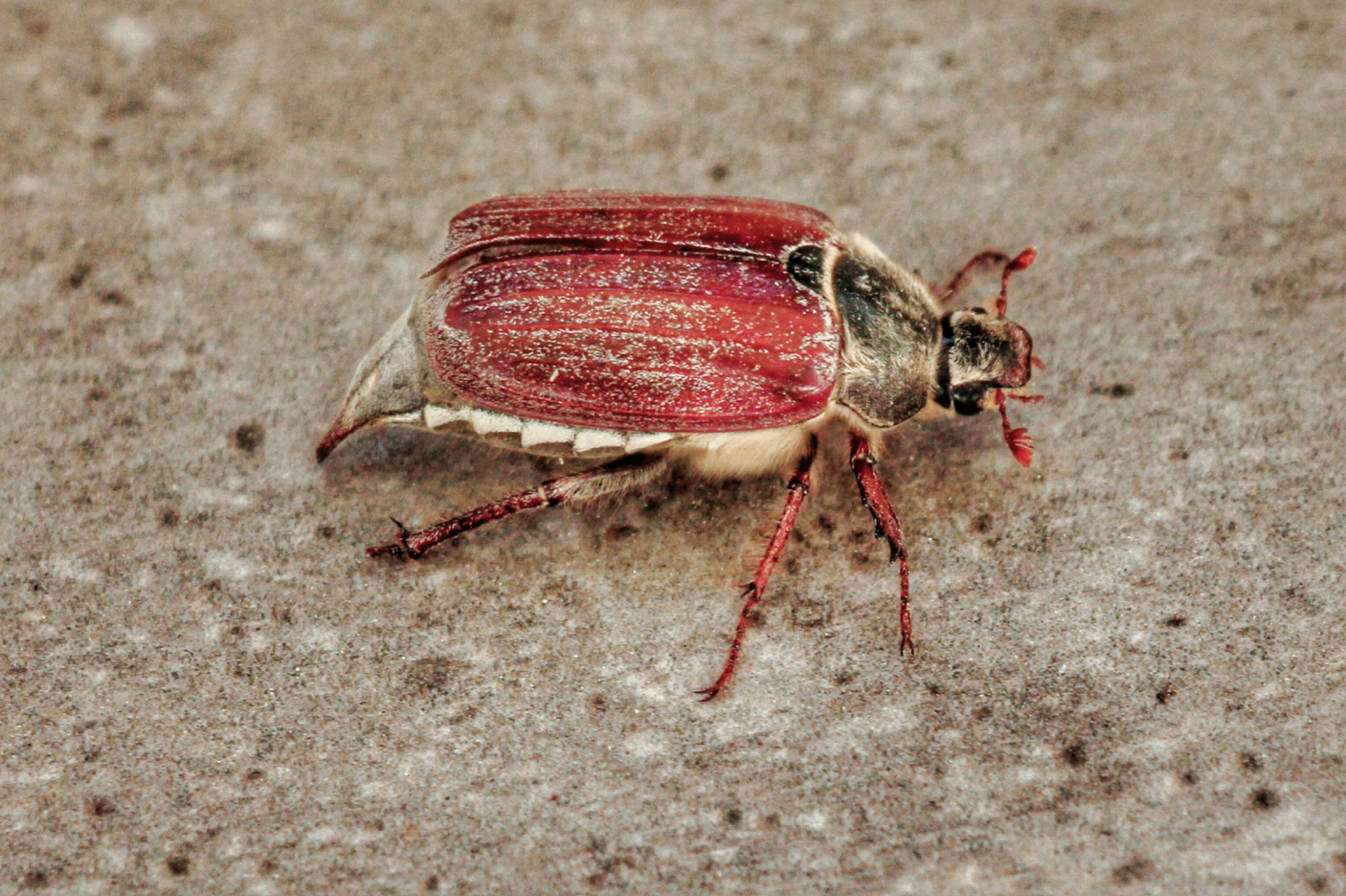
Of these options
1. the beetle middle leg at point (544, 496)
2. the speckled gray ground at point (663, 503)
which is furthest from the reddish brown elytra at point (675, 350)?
the speckled gray ground at point (663, 503)

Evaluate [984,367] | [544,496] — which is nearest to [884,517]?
[984,367]

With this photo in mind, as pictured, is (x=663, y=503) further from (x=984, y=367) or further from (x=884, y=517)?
(x=984, y=367)

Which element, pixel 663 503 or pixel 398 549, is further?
pixel 663 503

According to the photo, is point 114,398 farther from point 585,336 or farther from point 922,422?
point 922,422

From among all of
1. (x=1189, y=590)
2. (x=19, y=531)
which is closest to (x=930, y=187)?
(x=1189, y=590)

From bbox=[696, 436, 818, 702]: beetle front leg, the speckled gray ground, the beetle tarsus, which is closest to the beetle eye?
the speckled gray ground

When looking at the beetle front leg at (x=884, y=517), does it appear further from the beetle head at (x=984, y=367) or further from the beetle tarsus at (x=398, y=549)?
the beetle tarsus at (x=398, y=549)

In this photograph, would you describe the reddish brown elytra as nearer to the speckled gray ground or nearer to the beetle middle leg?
the beetle middle leg
